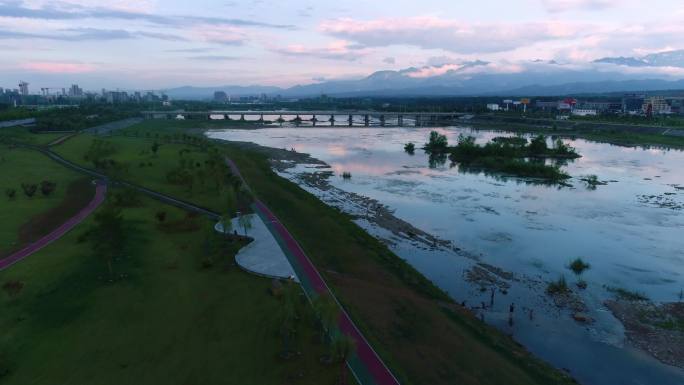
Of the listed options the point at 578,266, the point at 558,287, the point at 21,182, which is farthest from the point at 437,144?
the point at 21,182

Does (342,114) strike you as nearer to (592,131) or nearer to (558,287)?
(592,131)

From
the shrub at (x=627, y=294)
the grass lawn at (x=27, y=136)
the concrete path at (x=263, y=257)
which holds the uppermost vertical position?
the grass lawn at (x=27, y=136)

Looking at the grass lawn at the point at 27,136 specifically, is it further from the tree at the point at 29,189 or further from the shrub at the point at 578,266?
the shrub at the point at 578,266

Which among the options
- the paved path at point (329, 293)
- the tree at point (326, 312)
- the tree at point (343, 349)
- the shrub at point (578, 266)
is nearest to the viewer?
the tree at point (343, 349)

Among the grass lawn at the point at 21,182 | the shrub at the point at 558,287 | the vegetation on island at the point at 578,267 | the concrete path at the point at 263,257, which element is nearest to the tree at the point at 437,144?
the vegetation on island at the point at 578,267

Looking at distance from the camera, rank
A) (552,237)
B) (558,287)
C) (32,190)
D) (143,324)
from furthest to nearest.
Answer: (32,190)
(552,237)
(558,287)
(143,324)

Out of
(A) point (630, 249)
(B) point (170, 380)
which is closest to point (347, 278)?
(B) point (170, 380)

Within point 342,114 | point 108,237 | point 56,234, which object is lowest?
point 56,234

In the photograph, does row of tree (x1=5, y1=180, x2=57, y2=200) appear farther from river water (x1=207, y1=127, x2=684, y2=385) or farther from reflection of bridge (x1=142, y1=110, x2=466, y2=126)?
reflection of bridge (x1=142, y1=110, x2=466, y2=126)
